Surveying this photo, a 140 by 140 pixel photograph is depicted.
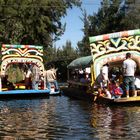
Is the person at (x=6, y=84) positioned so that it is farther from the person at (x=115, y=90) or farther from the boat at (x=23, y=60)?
the person at (x=115, y=90)

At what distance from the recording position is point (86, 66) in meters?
33.2

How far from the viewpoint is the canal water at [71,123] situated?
13.5 meters

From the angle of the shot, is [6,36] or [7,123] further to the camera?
[6,36]

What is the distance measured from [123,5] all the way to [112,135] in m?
68.2

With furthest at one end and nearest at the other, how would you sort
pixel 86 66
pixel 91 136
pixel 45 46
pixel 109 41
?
pixel 45 46, pixel 86 66, pixel 109 41, pixel 91 136

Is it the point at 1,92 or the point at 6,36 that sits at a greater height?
the point at 6,36

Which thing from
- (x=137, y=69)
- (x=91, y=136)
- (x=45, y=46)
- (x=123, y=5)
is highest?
(x=123, y=5)

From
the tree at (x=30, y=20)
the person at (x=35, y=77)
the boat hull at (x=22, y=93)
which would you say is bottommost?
the boat hull at (x=22, y=93)

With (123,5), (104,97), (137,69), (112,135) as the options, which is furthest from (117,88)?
(123,5)

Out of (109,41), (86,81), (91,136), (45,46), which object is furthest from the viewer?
(45,46)

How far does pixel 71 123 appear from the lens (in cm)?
1594

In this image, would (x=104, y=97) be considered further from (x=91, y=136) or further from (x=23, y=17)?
(x=23, y=17)

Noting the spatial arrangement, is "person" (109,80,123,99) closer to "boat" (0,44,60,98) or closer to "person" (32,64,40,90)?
"boat" (0,44,60,98)

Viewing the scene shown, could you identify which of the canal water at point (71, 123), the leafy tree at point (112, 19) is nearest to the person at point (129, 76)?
the canal water at point (71, 123)
